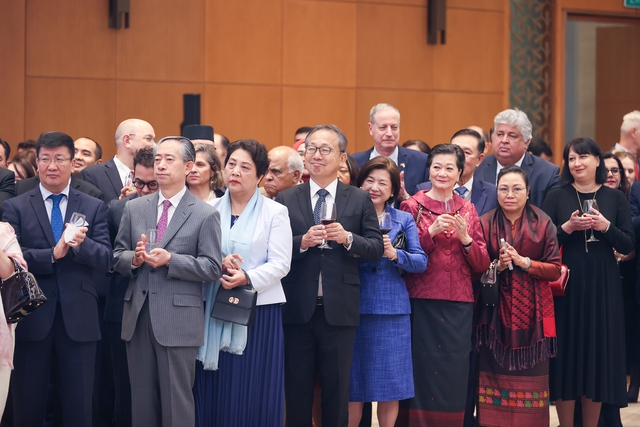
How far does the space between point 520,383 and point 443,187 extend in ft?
3.83

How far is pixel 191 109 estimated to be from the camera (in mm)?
7383

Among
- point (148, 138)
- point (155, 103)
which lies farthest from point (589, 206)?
point (155, 103)

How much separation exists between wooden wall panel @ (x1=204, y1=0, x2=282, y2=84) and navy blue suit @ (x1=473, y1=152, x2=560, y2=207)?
10.2ft

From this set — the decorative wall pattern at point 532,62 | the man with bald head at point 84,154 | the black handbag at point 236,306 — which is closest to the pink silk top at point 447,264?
the black handbag at point 236,306

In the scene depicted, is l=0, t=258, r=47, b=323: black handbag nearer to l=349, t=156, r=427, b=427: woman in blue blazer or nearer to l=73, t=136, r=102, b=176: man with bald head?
l=349, t=156, r=427, b=427: woman in blue blazer

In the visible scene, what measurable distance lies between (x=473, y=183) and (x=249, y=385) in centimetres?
191

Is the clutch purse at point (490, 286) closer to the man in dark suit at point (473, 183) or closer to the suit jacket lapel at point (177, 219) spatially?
the man in dark suit at point (473, 183)

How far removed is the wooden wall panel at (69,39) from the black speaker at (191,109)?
33.5 inches

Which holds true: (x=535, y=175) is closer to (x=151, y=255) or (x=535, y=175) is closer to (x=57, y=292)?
(x=151, y=255)

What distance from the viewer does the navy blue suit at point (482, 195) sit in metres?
5.02

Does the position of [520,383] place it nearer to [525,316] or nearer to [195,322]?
[525,316]

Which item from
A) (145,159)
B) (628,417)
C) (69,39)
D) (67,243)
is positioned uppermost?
(69,39)

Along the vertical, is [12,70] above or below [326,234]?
above

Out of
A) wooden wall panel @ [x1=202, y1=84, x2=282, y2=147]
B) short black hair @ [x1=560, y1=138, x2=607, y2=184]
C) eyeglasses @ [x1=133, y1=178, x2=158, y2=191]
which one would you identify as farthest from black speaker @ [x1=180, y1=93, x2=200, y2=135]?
short black hair @ [x1=560, y1=138, x2=607, y2=184]
